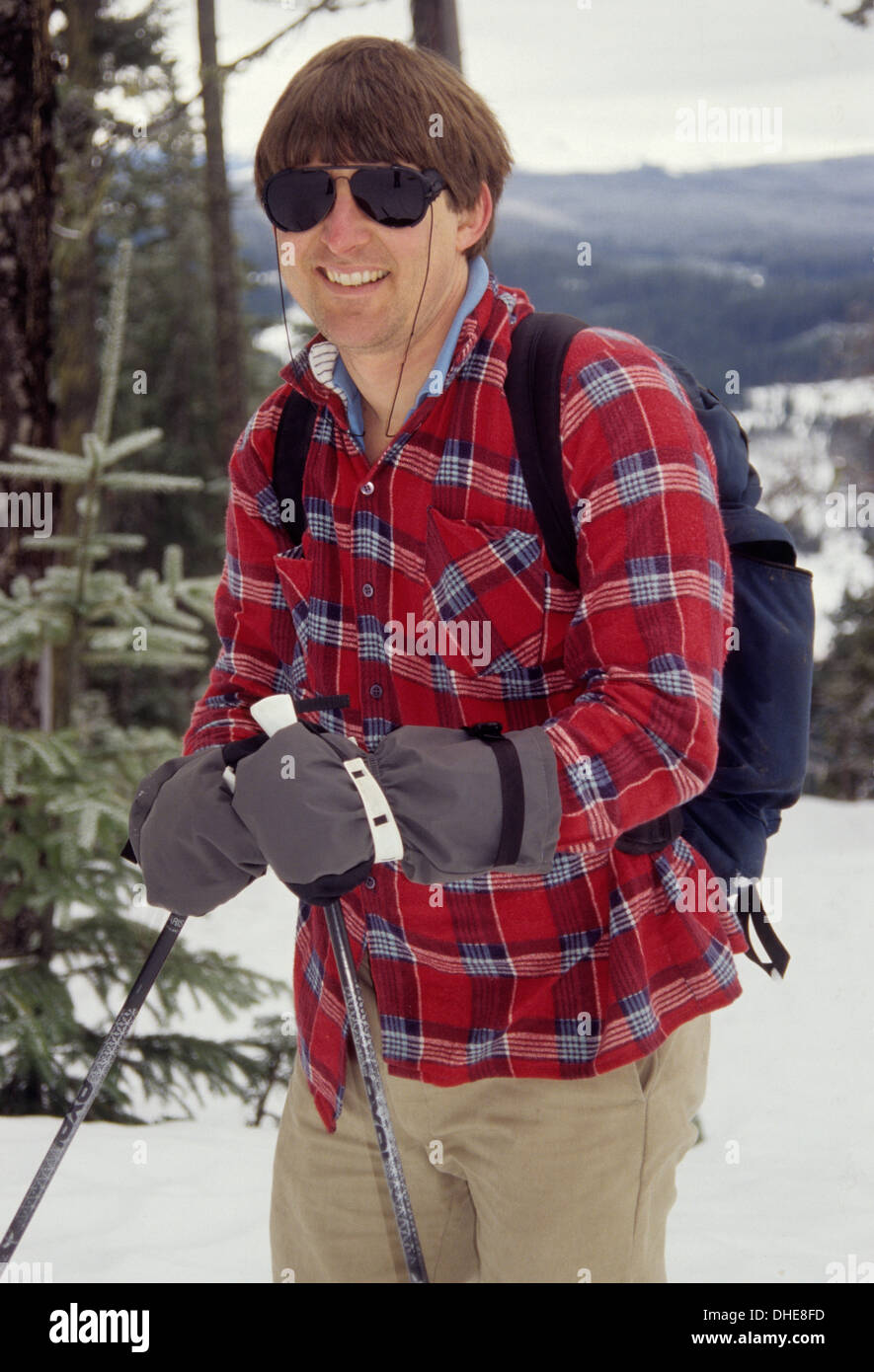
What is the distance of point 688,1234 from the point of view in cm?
408

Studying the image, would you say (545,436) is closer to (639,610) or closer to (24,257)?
(639,610)

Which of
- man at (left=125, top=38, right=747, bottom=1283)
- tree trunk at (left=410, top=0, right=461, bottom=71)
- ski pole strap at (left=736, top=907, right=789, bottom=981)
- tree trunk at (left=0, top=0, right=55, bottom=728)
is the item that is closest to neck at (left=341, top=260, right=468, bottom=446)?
man at (left=125, top=38, right=747, bottom=1283)

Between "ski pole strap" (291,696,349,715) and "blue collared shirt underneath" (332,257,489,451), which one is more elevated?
"blue collared shirt underneath" (332,257,489,451)

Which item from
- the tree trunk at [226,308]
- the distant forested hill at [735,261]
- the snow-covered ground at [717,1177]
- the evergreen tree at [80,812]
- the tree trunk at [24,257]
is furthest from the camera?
the distant forested hill at [735,261]

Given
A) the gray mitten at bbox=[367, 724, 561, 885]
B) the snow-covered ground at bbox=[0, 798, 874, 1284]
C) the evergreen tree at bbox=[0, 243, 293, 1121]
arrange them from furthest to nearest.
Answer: the evergreen tree at bbox=[0, 243, 293, 1121] → the snow-covered ground at bbox=[0, 798, 874, 1284] → the gray mitten at bbox=[367, 724, 561, 885]

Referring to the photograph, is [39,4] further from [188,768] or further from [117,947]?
[188,768]

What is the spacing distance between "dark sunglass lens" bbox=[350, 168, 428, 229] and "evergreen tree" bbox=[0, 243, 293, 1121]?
2.67m

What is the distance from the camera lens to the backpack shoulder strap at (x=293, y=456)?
1.99 metres

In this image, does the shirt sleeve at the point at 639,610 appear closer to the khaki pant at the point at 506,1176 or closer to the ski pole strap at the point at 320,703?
Result: the ski pole strap at the point at 320,703

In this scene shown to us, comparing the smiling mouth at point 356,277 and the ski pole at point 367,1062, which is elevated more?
the smiling mouth at point 356,277

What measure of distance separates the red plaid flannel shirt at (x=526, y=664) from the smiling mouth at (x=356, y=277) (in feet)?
0.48

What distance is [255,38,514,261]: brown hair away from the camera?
1.71 meters

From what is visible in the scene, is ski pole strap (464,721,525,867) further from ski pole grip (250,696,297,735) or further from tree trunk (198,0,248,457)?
tree trunk (198,0,248,457)

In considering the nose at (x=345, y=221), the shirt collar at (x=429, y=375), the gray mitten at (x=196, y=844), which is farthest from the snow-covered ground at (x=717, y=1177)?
the nose at (x=345, y=221)
